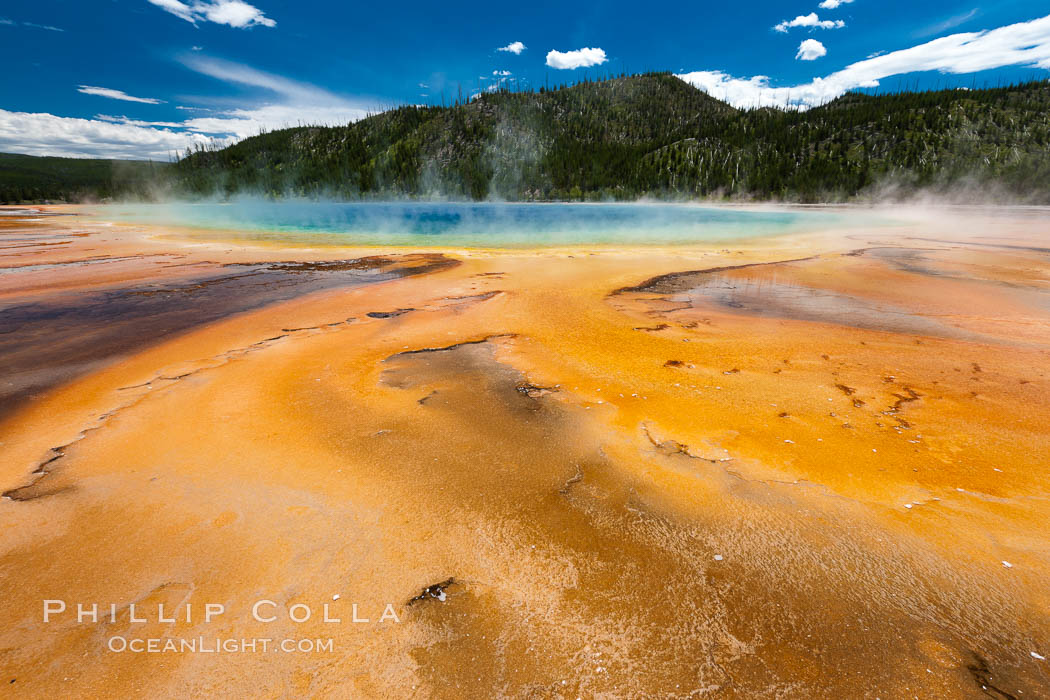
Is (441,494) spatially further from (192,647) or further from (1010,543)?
(1010,543)

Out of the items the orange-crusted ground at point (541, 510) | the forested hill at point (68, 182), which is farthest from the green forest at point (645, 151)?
the orange-crusted ground at point (541, 510)

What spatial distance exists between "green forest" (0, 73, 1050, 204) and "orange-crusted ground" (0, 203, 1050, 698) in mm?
98868

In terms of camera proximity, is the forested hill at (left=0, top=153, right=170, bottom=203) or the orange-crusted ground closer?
the orange-crusted ground

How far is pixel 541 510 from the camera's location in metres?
3.40

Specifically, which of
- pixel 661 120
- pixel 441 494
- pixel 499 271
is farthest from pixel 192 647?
pixel 661 120

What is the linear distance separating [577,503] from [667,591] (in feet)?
3.11

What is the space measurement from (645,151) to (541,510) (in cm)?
13399

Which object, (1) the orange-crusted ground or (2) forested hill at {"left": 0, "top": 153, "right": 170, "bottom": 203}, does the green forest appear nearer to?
(2) forested hill at {"left": 0, "top": 153, "right": 170, "bottom": 203}

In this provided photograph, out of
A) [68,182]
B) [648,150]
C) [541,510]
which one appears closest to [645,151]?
[648,150]

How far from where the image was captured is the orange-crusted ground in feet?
7.45

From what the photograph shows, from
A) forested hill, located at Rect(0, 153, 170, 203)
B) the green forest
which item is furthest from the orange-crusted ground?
forested hill, located at Rect(0, 153, 170, 203)

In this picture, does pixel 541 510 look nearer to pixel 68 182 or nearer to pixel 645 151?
pixel 645 151

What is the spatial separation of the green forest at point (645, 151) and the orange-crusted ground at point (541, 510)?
3892 inches

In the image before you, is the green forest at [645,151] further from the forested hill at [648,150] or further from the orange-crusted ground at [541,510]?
the orange-crusted ground at [541,510]
